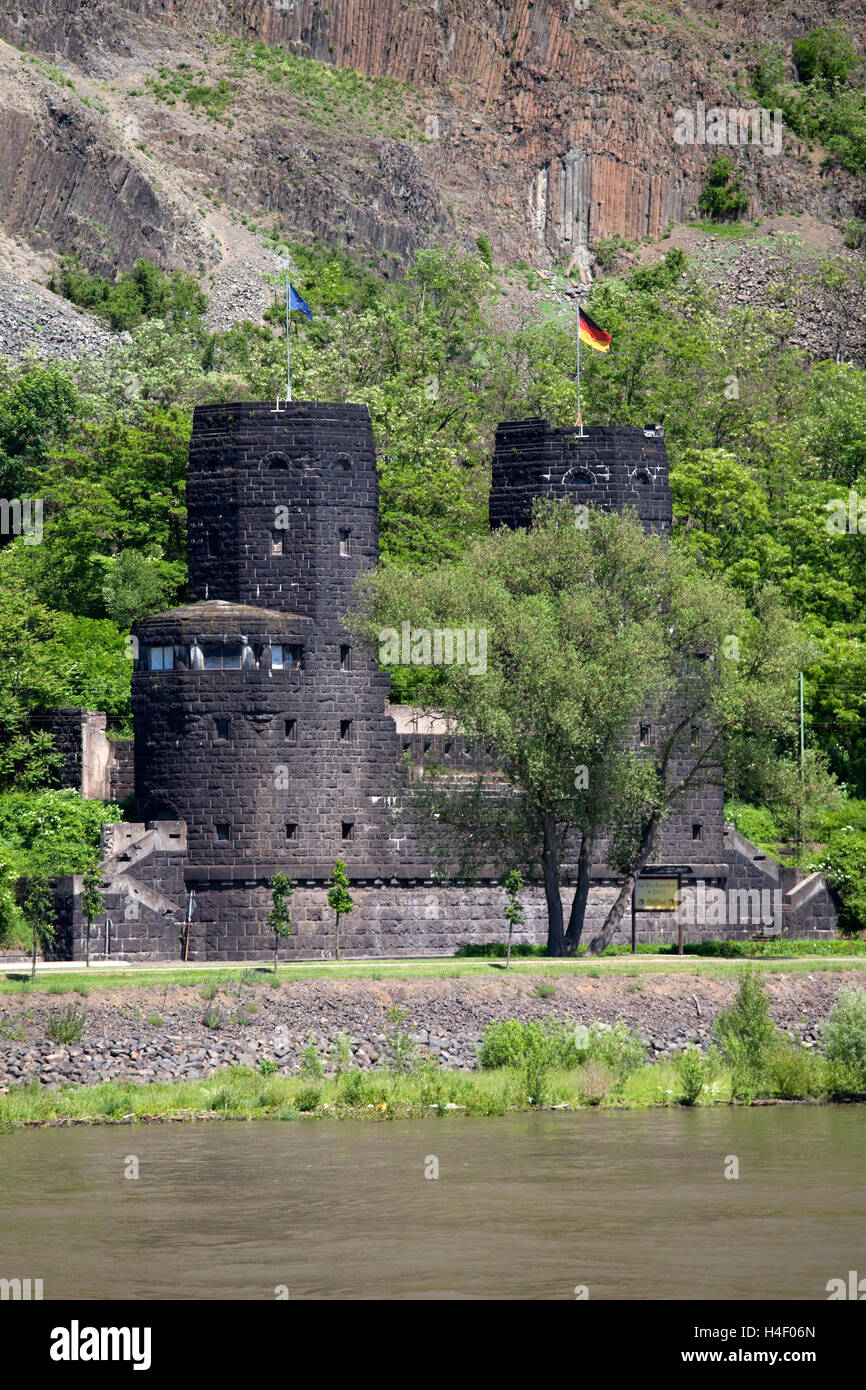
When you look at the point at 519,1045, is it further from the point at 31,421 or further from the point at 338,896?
the point at 31,421

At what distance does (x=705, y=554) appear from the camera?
87.2m

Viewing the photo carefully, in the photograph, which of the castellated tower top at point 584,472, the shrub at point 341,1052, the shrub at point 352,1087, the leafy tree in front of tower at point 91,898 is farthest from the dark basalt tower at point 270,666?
the shrub at point 352,1087

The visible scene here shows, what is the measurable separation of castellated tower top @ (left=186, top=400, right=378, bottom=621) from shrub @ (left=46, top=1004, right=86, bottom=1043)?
64.1ft

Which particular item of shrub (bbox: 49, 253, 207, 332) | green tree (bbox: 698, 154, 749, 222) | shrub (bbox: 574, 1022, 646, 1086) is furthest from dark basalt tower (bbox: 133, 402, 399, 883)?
green tree (bbox: 698, 154, 749, 222)

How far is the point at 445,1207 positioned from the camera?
112 feet

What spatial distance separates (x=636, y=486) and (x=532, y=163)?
12260 centimetres

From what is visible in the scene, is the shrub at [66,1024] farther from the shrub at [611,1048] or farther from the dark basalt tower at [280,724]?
the dark basalt tower at [280,724]

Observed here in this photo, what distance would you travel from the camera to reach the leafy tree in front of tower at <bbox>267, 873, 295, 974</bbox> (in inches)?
2205

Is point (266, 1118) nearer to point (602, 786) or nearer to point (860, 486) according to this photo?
point (602, 786)

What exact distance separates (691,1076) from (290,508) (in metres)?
23.5

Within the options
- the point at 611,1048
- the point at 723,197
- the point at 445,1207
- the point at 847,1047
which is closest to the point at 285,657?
the point at 611,1048

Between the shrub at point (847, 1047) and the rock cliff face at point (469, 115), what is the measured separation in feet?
394

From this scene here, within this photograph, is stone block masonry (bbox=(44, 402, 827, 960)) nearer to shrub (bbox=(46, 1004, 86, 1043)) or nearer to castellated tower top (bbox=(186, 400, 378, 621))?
castellated tower top (bbox=(186, 400, 378, 621))
